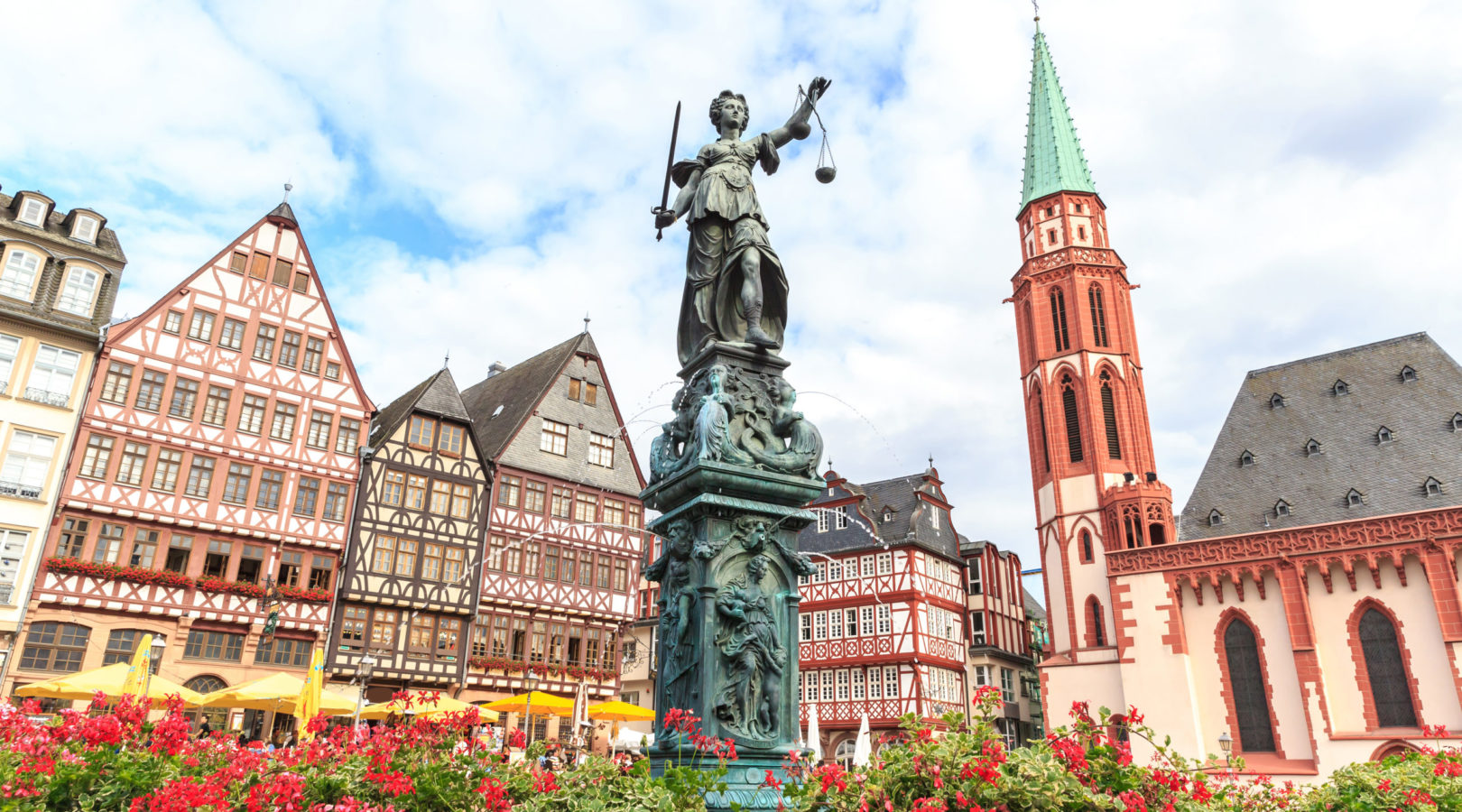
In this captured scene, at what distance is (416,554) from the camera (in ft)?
84.1

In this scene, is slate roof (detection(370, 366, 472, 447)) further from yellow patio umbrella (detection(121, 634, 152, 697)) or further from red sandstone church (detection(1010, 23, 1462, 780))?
red sandstone church (detection(1010, 23, 1462, 780))

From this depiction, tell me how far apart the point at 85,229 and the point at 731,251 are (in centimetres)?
2496

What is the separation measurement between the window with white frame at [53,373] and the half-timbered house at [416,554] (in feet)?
22.3

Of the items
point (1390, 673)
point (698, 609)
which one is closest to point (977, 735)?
point (698, 609)

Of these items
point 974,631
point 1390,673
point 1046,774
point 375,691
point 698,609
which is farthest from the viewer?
point 974,631

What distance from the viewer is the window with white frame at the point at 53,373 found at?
70.3 feet

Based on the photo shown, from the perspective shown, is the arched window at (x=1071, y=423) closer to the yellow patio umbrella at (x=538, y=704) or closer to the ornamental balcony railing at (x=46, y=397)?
the yellow patio umbrella at (x=538, y=704)

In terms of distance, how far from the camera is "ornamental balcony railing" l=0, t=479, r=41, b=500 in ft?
66.7

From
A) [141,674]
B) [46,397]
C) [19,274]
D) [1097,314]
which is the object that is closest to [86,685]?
[141,674]

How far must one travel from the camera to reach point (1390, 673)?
2864cm

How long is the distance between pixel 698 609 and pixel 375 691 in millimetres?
22729

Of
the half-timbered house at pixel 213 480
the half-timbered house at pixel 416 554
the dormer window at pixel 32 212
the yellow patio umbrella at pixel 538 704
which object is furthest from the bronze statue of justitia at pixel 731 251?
the dormer window at pixel 32 212

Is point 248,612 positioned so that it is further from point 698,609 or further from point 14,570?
point 698,609

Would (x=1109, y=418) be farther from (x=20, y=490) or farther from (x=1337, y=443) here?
(x=20, y=490)
